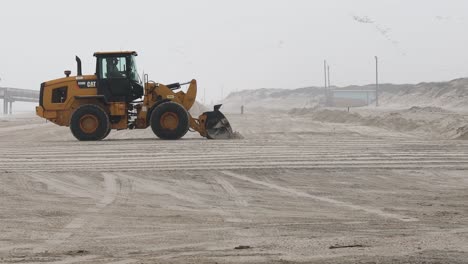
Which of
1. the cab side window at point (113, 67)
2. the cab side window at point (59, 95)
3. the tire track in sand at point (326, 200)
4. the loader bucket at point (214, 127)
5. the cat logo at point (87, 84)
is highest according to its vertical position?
the cab side window at point (113, 67)

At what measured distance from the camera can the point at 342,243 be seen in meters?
6.12

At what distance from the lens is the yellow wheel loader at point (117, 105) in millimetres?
20000

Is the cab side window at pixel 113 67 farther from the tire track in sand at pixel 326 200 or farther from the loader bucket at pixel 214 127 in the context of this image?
the tire track in sand at pixel 326 200

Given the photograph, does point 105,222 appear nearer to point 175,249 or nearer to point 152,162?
point 175,249

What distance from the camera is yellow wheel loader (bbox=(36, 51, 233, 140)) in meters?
20.0

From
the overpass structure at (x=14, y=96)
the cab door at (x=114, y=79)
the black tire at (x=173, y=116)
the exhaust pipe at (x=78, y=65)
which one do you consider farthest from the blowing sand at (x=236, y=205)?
the overpass structure at (x=14, y=96)

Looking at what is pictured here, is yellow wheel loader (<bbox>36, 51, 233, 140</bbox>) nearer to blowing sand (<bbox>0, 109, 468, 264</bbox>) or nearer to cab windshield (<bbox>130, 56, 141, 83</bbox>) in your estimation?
cab windshield (<bbox>130, 56, 141, 83</bbox>)

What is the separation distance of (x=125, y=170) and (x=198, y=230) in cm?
541

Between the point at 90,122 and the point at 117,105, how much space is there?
97 centimetres

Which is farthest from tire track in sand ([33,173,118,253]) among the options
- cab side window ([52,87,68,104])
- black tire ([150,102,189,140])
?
cab side window ([52,87,68,104])

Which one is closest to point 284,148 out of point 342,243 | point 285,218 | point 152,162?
point 152,162

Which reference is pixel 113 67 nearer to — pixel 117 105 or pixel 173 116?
pixel 117 105

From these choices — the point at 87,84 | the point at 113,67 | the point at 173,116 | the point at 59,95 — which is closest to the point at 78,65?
the point at 87,84

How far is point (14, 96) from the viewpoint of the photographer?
11712 centimetres
